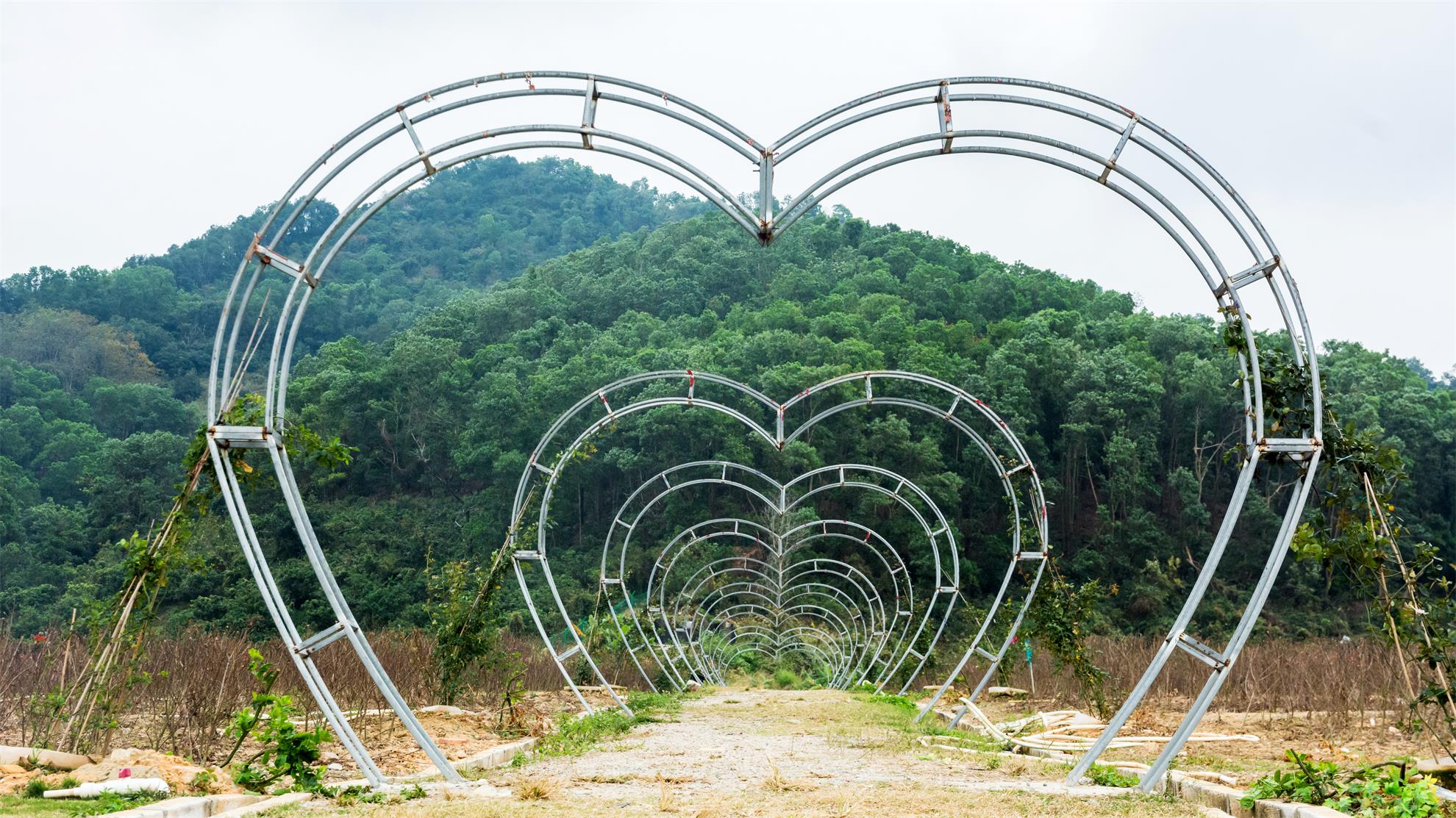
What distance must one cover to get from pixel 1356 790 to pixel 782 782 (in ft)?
9.43

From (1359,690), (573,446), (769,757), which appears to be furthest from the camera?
(573,446)

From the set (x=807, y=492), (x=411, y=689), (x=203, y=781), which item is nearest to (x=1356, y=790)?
(x=203, y=781)

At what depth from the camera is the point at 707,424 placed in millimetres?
35312

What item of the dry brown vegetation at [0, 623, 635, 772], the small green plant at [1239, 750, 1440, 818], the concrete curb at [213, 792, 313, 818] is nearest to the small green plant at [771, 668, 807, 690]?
the dry brown vegetation at [0, 623, 635, 772]

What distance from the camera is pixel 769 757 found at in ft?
28.2

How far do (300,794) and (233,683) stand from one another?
11.2 feet

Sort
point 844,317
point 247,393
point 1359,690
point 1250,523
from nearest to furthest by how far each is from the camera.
Result: point 247,393 < point 1359,690 < point 1250,523 < point 844,317

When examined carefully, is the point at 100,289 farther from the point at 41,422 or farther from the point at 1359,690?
the point at 1359,690

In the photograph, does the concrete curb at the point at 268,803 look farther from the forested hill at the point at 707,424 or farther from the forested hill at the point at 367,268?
the forested hill at the point at 367,268

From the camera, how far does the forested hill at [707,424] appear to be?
33.2 m

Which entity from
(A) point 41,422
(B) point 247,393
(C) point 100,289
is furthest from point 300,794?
(C) point 100,289

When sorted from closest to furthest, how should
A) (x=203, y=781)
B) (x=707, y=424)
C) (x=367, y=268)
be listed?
(x=203, y=781) < (x=707, y=424) < (x=367, y=268)

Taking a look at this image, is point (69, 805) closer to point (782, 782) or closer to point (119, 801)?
point (119, 801)

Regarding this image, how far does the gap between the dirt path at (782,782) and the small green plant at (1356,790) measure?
466mm
